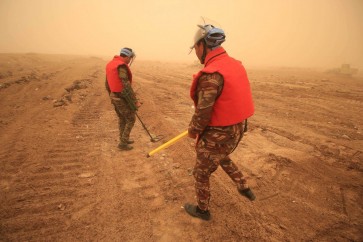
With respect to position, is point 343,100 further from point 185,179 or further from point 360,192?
point 185,179

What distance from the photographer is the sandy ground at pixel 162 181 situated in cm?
268

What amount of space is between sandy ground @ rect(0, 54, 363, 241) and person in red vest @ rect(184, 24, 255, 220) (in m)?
0.86

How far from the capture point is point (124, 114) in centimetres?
454

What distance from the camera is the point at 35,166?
378 cm

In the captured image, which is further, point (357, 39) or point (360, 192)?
point (357, 39)

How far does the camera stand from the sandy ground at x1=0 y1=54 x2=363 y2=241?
2678 millimetres

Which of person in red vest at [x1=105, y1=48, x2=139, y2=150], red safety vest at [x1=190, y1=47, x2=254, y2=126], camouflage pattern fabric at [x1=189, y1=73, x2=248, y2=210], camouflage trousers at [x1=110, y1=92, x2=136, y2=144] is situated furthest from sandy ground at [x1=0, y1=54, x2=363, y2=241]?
red safety vest at [x1=190, y1=47, x2=254, y2=126]

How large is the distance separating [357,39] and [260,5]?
148ft

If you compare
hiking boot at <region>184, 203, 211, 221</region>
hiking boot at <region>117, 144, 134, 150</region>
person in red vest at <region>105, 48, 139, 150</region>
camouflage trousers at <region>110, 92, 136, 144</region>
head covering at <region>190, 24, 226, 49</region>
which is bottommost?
hiking boot at <region>184, 203, 211, 221</region>

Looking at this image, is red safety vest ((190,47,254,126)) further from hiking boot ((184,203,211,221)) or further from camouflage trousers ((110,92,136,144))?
camouflage trousers ((110,92,136,144))

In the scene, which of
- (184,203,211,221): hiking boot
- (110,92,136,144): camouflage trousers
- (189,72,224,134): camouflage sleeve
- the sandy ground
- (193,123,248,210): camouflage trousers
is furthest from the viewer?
(110,92,136,144): camouflage trousers

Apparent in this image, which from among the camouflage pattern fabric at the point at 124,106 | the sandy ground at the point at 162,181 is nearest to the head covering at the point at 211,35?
the sandy ground at the point at 162,181

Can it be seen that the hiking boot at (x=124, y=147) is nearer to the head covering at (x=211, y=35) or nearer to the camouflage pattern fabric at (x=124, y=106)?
the camouflage pattern fabric at (x=124, y=106)

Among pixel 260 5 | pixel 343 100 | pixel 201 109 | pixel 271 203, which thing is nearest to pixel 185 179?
pixel 271 203
